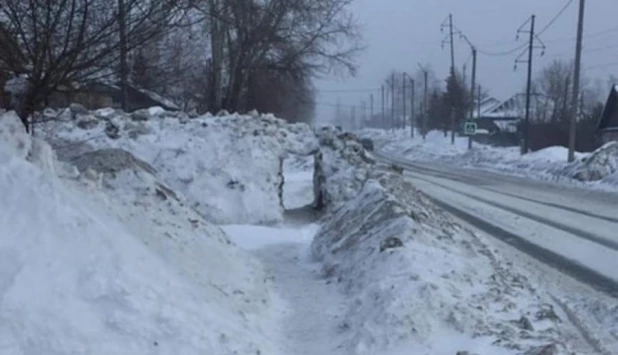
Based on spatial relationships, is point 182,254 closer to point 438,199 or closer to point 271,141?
point 271,141

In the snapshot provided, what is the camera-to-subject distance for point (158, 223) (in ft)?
24.5

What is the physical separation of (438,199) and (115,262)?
589 inches

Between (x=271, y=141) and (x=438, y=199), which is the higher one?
(x=271, y=141)

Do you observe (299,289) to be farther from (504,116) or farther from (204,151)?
(504,116)

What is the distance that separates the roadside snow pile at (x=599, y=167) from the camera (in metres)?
26.4

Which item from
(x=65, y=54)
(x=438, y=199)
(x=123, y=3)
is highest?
(x=123, y=3)

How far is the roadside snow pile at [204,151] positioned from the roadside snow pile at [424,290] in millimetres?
3777

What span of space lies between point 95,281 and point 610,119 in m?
48.4

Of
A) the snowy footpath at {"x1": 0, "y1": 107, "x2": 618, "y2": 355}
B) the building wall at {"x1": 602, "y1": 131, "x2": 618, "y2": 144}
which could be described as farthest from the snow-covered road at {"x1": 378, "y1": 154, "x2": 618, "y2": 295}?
the building wall at {"x1": 602, "y1": 131, "x2": 618, "y2": 144}

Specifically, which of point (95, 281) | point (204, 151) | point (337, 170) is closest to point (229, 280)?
Answer: point (95, 281)

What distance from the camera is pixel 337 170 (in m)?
14.3

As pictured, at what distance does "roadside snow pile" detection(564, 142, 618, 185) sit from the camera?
86.7ft

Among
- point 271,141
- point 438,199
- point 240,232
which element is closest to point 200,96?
point 438,199

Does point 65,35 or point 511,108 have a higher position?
point 65,35
